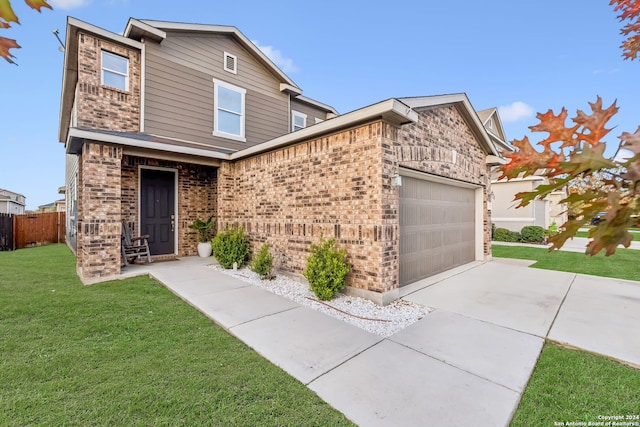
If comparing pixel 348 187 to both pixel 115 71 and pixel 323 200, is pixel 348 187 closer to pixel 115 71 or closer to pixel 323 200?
pixel 323 200

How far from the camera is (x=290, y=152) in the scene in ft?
21.5

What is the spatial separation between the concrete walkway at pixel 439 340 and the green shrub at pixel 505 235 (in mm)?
9672

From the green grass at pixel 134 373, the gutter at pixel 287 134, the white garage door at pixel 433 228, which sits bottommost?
the green grass at pixel 134 373

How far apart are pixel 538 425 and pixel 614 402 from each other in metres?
0.83

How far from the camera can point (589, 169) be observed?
875 mm

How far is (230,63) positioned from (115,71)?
352cm

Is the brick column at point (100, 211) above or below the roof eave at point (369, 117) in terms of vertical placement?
below

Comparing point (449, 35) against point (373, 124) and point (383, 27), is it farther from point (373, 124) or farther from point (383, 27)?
point (373, 124)

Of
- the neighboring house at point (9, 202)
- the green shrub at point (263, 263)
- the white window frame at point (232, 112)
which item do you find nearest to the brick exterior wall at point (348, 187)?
the green shrub at point (263, 263)

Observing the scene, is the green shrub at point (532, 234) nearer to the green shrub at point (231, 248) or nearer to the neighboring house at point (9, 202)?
the green shrub at point (231, 248)

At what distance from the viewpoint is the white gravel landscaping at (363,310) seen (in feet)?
13.5

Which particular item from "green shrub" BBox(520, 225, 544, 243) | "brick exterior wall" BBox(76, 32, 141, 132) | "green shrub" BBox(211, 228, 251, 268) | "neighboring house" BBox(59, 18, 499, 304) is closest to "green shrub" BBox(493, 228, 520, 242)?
"green shrub" BBox(520, 225, 544, 243)

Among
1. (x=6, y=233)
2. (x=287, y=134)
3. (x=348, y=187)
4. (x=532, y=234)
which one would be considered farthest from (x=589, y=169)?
(x=6, y=233)

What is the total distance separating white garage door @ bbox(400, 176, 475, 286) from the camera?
5881 millimetres
